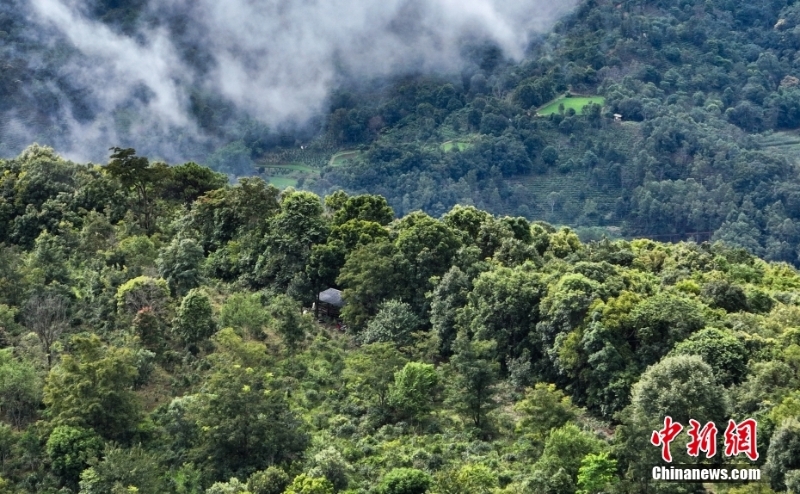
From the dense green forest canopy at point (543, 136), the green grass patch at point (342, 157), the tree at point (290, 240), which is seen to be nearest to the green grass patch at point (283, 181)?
the dense green forest canopy at point (543, 136)

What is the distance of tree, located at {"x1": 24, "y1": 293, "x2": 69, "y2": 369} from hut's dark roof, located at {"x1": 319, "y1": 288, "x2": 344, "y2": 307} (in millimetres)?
8775

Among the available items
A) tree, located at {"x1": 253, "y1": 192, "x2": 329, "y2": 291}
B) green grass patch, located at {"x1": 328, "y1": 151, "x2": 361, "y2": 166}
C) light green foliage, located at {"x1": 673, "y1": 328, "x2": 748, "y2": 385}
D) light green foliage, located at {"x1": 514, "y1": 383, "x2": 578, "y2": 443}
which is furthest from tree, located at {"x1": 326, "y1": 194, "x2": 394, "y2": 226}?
green grass patch, located at {"x1": 328, "y1": 151, "x2": 361, "y2": 166}

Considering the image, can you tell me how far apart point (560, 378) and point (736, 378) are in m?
5.54

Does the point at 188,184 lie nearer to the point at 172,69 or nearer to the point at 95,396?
the point at 95,396

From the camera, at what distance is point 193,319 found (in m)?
33.1

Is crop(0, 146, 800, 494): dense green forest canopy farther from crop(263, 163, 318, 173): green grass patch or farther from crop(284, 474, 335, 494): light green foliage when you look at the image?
crop(263, 163, 318, 173): green grass patch

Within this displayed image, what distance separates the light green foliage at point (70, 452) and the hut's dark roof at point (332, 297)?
39.6 ft

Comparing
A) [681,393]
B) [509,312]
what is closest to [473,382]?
[509,312]

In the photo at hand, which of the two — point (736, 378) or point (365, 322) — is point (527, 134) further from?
point (736, 378)

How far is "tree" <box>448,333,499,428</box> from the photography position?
2931 cm

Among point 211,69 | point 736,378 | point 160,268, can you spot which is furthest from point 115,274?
point 211,69

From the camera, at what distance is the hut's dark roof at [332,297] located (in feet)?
124

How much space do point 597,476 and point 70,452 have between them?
1313 cm

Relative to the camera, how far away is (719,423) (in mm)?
25844
